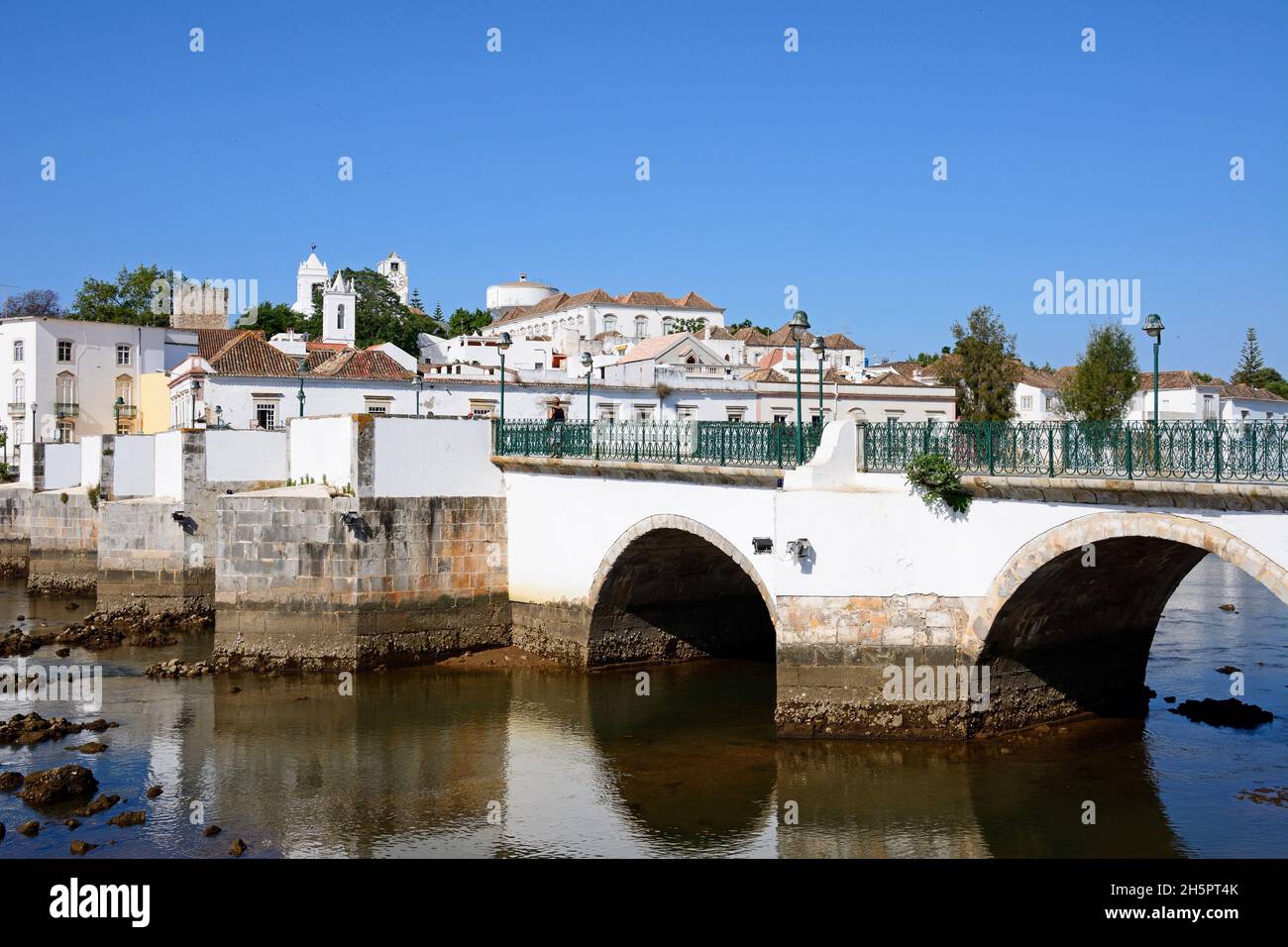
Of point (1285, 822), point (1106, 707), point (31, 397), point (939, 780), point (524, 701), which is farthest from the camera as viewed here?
point (31, 397)

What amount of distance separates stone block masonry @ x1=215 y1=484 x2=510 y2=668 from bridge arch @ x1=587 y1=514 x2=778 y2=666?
3.35m

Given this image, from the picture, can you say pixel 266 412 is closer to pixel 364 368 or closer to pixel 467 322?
pixel 364 368

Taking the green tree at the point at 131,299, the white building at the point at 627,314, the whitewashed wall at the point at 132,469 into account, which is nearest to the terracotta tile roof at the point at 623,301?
the white building at the point at 627,314

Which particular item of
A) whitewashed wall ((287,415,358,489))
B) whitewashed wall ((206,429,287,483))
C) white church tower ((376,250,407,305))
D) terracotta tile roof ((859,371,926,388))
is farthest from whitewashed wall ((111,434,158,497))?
white church tower ((376,250,407,305))

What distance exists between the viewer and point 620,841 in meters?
15.0

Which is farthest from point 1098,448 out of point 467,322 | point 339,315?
point 467,322

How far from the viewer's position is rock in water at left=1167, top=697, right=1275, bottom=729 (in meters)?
19.5

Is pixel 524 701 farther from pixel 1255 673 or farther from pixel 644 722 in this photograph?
pixel 1255 673

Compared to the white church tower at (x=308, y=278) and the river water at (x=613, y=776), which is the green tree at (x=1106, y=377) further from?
the white church tower at (x=308, y=278)

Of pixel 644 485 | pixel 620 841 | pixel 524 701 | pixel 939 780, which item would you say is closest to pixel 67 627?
pixel 524 701

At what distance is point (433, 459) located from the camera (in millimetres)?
25172

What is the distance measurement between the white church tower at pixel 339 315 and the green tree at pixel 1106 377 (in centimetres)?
4382

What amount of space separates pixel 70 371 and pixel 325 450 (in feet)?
114

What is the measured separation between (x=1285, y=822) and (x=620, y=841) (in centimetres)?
836
